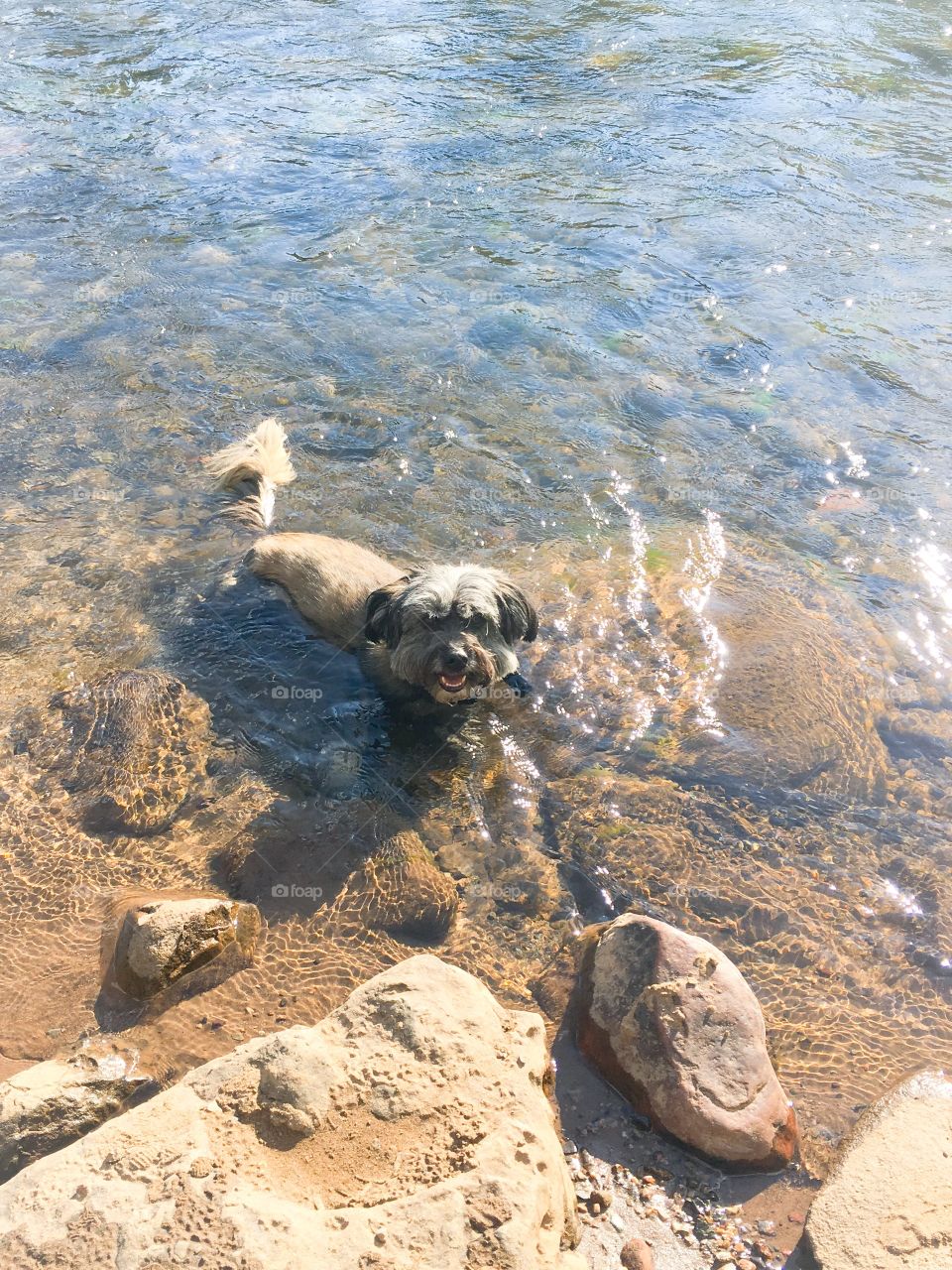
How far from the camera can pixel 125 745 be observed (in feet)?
17.6

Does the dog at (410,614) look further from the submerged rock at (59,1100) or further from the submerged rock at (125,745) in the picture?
the submerged rock at (59,1100)

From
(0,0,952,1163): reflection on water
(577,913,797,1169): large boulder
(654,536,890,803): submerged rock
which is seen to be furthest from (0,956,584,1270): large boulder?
(654,536,890,803): submerged rock

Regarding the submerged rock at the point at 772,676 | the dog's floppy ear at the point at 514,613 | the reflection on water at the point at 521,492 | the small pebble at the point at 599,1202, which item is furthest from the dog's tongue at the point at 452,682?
the small pebble at the point at 599,1202

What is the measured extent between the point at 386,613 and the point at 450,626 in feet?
1.44

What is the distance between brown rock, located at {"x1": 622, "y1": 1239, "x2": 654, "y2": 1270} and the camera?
330 centimetres

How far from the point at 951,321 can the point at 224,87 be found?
38.0ft

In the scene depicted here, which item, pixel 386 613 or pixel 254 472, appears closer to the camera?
pixel 386 613

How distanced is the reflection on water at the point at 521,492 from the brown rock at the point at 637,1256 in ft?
3.35

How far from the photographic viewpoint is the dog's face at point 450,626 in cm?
558

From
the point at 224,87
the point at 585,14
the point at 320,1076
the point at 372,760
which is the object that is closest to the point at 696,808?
the point at 372,760

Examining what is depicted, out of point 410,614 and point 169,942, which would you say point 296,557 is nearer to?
point 410,614

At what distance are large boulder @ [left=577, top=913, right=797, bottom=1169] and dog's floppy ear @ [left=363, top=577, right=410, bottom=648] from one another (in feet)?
7.81

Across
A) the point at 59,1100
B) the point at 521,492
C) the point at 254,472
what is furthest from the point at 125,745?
the point at 521,492

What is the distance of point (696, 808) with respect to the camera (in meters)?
5.24
